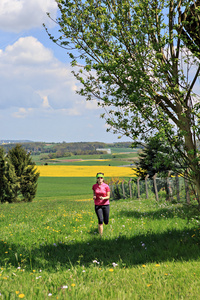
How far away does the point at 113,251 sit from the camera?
24.6 ft

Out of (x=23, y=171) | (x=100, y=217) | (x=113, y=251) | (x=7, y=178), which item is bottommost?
(x=7, y=178)

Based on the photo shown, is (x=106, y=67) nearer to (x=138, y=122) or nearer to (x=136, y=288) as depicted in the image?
(x=138, y=122)

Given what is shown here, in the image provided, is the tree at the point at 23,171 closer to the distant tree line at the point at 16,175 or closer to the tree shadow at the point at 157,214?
the distant tree line at the point at 16,175

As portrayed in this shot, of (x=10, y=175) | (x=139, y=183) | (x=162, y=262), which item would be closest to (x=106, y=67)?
(x=162, y=262)

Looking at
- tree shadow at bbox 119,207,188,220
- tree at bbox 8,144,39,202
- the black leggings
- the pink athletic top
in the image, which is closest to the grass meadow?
tree shadow at bbox 119,207,188,220

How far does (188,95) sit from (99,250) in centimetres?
442

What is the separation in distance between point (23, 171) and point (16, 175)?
3.42 ft

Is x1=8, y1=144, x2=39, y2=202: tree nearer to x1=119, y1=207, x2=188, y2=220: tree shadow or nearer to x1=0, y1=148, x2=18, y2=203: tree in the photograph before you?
x1=0, y1=148, x2=18, y2=203: tree

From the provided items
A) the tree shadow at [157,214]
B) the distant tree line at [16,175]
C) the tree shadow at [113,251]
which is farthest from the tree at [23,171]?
the tree shadow at [113,251]

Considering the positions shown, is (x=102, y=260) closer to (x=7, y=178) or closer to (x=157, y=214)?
(x=157, y=214)

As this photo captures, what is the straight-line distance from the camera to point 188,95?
22.3ft

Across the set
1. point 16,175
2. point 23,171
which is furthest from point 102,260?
point 16,175

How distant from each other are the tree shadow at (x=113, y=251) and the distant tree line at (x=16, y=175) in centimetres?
3089

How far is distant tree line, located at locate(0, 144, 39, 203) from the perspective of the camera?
37966 millimetres
